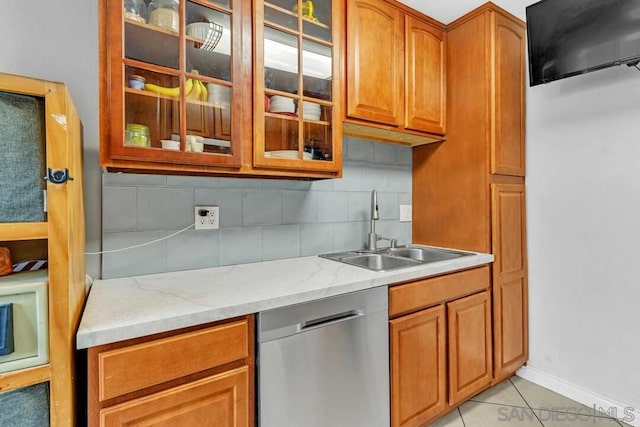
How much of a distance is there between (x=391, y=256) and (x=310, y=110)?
3.09 feet

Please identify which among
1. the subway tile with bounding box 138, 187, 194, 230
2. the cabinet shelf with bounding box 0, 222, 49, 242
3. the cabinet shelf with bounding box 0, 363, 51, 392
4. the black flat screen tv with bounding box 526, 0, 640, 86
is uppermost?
the black flat screen tv with bounding box 526, 0, 640, 86

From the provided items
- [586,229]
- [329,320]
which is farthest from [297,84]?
[586,229]

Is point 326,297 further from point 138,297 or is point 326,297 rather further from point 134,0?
point 134,0

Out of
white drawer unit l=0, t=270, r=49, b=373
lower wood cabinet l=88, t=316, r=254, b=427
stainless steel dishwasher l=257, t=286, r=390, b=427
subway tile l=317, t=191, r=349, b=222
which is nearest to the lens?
white drawer unit l=0, t=270, r=49, b=373

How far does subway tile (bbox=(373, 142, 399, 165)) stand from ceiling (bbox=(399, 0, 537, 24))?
0.81 metres

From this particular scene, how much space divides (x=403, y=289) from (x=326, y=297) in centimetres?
42

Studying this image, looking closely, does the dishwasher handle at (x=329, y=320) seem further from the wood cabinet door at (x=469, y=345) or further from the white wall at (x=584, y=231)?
the white wall at (x=584, y=231)

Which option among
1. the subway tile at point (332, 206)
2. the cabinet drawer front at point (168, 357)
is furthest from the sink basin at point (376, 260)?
the cabinet drawer front at point (168, 357)

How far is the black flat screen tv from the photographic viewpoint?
1485mm

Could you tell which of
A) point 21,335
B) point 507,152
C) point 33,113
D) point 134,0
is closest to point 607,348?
point 507,152

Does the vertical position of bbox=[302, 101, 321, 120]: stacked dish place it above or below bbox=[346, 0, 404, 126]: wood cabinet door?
below

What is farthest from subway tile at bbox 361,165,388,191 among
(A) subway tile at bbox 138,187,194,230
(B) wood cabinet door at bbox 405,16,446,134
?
(A) subway tile at bbox 138,187,194,230

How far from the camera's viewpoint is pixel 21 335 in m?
0.73

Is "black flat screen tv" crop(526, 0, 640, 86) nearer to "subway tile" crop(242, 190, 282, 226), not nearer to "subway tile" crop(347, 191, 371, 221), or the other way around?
"subway tile" crop(347, 191, 371, 221)
